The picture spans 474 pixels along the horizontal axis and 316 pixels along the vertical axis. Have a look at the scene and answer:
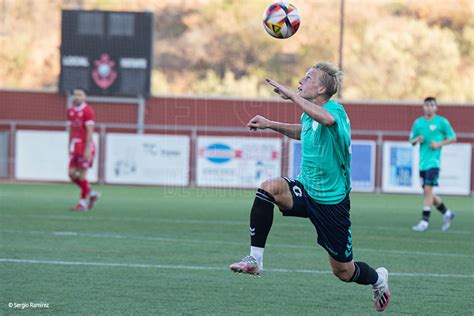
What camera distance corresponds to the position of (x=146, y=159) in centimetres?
2614

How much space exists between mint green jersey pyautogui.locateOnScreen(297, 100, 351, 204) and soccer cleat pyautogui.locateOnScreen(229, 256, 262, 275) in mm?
691

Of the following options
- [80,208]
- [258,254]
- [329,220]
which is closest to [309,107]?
[329,220]

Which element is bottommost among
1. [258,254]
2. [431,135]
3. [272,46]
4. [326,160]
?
[258,254]

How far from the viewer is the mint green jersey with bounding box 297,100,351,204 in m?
7.30

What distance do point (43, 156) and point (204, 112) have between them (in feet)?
20.4

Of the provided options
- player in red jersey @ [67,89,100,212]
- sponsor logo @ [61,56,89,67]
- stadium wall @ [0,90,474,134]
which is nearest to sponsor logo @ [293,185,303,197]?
player in red jersey @ [67,89,100,212]

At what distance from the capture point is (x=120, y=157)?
2634cm

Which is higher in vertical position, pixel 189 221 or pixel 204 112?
pixel 204 112

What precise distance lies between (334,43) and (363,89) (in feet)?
18.5

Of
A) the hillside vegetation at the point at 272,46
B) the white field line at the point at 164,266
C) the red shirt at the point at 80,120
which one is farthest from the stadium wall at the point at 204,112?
the hillside vegetation at the point at 272,46

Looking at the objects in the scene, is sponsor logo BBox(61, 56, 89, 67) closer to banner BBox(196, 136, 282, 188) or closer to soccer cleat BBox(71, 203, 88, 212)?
banner BBox(196, 136, 282, 188)

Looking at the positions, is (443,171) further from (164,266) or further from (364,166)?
(164,266)

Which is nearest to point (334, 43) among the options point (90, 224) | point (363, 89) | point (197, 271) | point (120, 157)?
point (363, 89)

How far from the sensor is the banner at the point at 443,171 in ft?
84.0
